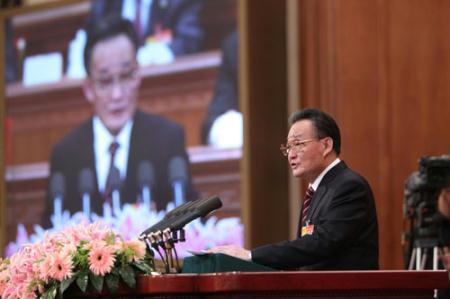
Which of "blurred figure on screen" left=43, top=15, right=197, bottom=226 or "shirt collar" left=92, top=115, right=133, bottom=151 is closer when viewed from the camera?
"blurred figure on screen" left=43, top=15, right=197, bottom=226

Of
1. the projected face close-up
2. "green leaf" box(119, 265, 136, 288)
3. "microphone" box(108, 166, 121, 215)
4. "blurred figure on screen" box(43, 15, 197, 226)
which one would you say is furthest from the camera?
"microphone" box(108, 166, 121, 215)

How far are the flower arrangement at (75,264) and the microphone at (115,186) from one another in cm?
369

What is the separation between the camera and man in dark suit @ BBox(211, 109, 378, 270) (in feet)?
11.6

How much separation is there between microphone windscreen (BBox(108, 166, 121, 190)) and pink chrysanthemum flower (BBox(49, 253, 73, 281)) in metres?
3.94

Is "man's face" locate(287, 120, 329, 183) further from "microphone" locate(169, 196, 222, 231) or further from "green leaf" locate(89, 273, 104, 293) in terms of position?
"green leaf" locate(89, 273, 104, 293)

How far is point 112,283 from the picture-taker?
3.19m

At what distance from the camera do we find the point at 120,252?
10.8 ft

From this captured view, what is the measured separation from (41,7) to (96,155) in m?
1.25

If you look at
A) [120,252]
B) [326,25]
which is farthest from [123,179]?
[120,252]

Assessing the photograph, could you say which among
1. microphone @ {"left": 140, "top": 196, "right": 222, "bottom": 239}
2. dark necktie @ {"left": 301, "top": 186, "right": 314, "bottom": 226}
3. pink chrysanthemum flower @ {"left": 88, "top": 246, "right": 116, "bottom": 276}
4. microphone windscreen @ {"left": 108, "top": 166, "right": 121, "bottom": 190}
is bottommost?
microphone windscreen @ {"left": 108, "top": 166, "right": 121, "bottom": 190}

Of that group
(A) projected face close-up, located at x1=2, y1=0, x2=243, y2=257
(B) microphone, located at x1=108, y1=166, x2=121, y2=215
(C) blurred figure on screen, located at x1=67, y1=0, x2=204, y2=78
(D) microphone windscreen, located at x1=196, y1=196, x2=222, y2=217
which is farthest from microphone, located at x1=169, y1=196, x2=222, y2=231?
(B) microphone, located at x1=108, y1=166, x2=121, y2=215

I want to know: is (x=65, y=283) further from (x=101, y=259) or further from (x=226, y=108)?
(x=226, y=108)

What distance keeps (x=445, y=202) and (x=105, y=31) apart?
125 inches

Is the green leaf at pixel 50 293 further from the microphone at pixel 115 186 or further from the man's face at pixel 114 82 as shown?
the man's face at pixel 114 82
